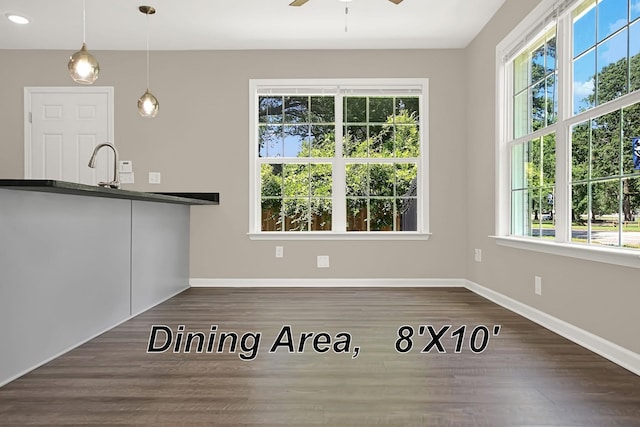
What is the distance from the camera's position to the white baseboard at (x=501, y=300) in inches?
100

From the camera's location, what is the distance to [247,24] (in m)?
4.61

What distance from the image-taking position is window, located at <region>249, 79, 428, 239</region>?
5.31 meters

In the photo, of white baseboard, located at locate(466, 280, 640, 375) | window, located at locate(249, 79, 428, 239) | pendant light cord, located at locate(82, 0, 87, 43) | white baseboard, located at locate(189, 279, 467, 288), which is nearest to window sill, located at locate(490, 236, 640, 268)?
white baseboard, located at locate(466, 280, 640, 375)

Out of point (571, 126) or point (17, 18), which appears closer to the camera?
point (571, 126)

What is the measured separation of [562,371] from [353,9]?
336 centimetres

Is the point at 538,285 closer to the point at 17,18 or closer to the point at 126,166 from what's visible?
the point at 126,166

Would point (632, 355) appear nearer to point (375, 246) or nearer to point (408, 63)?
point (375, 246)

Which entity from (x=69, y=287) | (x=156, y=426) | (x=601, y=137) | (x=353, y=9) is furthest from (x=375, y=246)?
→ (x=156, y=426)

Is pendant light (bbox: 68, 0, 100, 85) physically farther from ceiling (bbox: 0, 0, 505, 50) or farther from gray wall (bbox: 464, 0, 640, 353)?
gray wall (bbox: 464, 0, 640, 353)

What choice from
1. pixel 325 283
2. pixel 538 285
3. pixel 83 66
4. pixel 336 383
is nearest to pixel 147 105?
pixel 83 66

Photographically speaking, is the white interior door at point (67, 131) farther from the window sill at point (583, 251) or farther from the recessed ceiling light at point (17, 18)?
the window sill at point (583, 251)

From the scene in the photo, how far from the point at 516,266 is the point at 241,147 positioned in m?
3.05

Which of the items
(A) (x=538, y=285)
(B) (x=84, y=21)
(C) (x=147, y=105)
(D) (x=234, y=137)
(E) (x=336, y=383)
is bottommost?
(E) (x=336, y=383)

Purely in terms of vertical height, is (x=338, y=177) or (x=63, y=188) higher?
(x=338, y=177)
